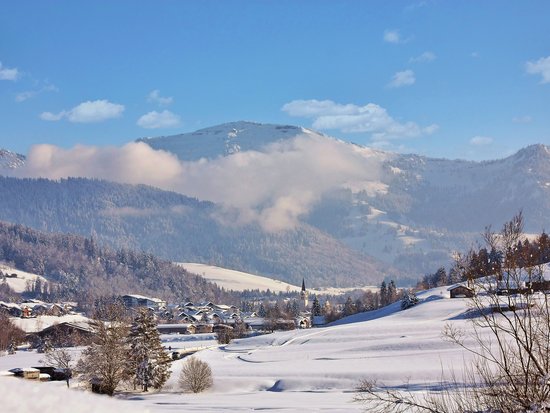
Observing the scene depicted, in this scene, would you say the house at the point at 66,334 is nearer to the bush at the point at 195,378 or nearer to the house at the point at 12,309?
the bush at the point at 195,378

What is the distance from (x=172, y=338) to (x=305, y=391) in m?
91.2

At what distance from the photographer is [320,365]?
65.1 meters

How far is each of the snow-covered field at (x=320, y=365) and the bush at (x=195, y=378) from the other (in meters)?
0.98

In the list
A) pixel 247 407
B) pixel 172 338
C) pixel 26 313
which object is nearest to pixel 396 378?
pixel 247 407

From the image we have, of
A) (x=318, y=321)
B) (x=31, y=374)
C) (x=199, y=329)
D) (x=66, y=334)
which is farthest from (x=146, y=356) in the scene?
(x=318, y=321)

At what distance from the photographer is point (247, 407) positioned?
122 feet

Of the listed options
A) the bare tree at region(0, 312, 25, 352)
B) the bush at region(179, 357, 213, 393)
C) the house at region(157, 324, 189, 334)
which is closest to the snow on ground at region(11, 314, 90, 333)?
the bare tree at region(0, 312, 25, 352)

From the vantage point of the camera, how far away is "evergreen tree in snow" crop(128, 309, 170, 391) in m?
58.2

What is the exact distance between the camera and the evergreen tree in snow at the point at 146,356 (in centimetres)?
5816

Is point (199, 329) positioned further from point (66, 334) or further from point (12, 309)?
point (12, 309)

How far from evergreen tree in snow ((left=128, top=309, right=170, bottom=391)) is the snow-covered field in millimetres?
1681

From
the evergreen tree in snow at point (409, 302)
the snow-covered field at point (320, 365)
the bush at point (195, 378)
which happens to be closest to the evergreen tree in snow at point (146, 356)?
the snow-covered field at point (320, 365)

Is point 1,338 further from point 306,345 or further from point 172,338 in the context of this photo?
point 306,345

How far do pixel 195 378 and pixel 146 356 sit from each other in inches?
237
